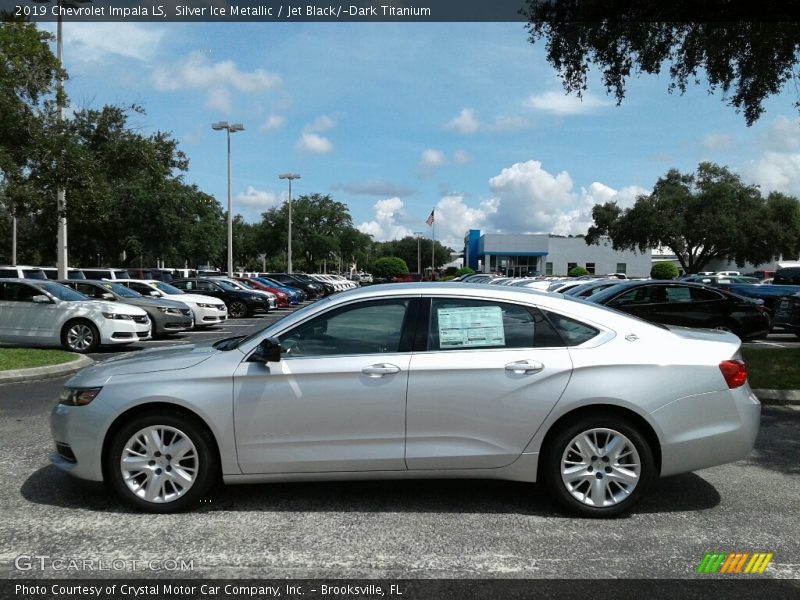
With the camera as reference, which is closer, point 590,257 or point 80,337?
point 80,337

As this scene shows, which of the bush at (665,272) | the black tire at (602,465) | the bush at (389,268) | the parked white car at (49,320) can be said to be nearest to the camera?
the black tire at (602,465)

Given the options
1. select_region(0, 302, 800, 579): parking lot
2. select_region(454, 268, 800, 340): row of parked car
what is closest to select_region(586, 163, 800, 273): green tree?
select_region(454, 268, 800, 340): row of parked car

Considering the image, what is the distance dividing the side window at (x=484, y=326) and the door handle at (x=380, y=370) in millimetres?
307

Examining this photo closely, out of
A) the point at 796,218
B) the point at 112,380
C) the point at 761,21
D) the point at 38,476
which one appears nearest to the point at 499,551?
the point at 112,380

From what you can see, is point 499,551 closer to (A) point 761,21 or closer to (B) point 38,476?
(B) point 38,476

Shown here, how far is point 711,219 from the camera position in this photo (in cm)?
4600

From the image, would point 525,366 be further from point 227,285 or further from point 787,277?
point 227,285

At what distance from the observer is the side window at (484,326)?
4750 millimetres

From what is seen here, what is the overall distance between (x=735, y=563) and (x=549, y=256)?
80.7m

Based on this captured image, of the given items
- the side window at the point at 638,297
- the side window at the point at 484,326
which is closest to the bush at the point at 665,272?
the side window at the point at 638,297

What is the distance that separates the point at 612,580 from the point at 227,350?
289cm

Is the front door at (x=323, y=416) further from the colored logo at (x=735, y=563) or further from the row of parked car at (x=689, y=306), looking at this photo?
the row of parked car at (x=689, y=306)

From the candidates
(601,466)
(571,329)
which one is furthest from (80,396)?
(601,466)

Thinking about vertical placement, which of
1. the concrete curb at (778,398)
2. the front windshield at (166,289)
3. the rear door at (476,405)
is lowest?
the concrete curb at (778,398)
